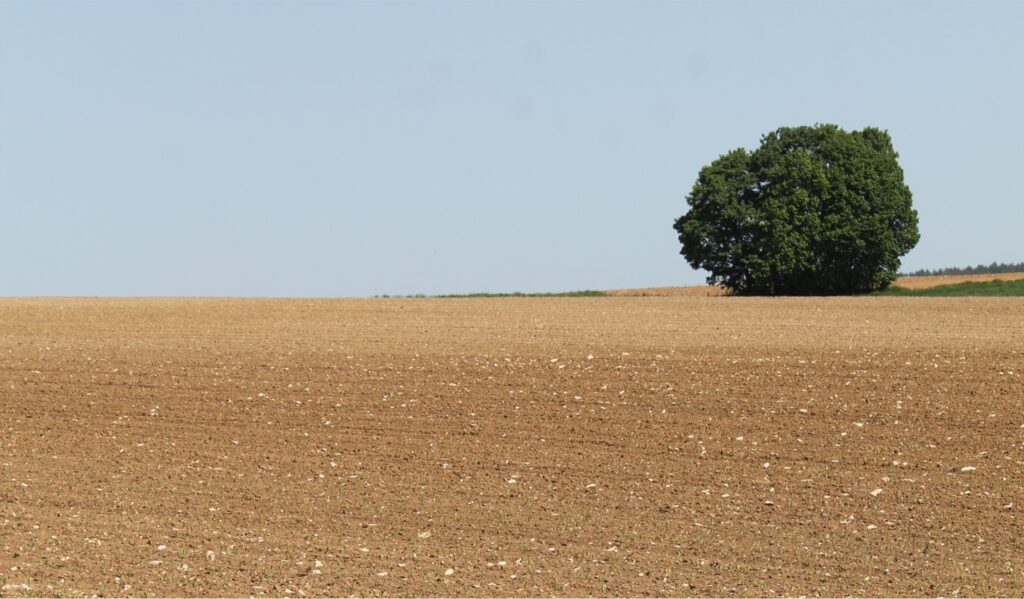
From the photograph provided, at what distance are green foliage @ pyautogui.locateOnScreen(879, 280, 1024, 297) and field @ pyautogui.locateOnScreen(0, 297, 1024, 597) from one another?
84.0ft

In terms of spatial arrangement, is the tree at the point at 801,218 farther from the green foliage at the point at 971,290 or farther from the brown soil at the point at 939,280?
the brown soil at the point at 939,280

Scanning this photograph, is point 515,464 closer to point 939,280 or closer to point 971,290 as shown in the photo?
point 971,290

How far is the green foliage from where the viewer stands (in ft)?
161

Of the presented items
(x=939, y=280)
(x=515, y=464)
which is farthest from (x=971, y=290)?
(x=515, y=464)

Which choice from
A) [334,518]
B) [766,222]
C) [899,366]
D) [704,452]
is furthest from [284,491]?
[766,222]

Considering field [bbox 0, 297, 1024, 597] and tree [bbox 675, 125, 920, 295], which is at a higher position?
tree [bbox 675, 125, 920, 295]

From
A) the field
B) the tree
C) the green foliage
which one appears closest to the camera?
the field

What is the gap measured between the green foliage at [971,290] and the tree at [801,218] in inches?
58.9

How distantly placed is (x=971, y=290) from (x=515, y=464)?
132 ft

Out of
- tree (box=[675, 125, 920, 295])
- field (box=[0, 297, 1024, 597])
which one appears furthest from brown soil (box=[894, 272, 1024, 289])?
field (box=[0, 297, 1024, 597])

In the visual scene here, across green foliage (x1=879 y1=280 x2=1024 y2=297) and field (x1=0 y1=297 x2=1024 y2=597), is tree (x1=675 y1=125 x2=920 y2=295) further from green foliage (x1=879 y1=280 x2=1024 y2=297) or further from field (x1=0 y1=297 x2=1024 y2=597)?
field (x1=0 y1=297 x2=1024 y2=597)

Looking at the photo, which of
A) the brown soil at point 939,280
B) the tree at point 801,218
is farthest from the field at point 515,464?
the brown soil at point 939,280

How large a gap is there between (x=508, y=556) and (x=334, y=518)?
2303 millimetres

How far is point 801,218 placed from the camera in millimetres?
50750
